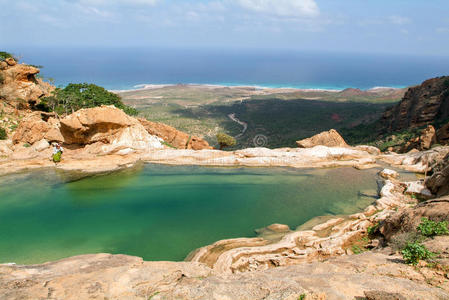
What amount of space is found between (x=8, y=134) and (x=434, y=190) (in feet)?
113

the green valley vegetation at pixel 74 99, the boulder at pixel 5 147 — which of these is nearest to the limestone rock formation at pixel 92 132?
the boulder at pixel 5 147

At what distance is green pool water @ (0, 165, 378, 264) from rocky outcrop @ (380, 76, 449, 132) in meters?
20.1

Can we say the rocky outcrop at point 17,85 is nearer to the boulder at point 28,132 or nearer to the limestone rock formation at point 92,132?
the limestone rock formation at point 92,132

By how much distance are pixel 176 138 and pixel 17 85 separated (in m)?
17.7

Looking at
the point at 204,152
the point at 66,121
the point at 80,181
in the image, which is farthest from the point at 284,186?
the point at 66,121

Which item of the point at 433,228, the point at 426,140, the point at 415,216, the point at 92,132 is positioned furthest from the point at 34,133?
the point at 426,140

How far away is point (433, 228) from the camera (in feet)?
32.6

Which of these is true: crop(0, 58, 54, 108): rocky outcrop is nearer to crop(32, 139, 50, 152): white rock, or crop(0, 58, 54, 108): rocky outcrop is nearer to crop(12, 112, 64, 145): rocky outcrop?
crop(12, 112, 64, 145): rocky outcrop

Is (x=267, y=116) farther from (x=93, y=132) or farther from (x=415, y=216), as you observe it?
(x=415, y=216)

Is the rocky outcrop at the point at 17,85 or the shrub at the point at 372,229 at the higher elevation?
the rocky outcrop at the point at 17,85

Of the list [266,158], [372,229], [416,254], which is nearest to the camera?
[416,254]

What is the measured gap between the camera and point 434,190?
17.0 m

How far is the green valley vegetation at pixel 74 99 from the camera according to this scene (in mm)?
31297

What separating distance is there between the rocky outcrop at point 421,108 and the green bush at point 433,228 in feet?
109
